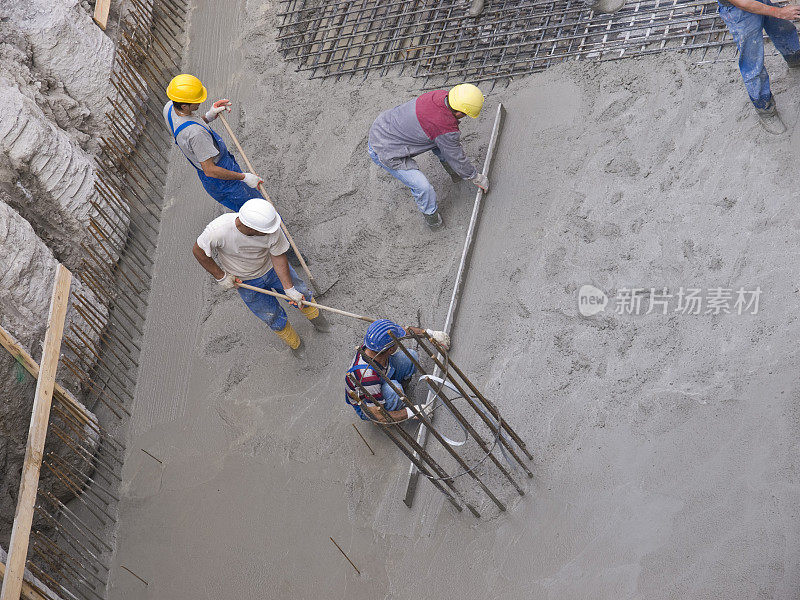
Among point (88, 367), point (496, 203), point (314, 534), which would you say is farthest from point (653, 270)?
point (88, 367)

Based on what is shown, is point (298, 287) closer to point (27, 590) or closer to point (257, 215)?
point (257, 215)

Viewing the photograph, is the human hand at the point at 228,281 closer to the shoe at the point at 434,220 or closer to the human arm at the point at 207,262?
the human arm at the point at 207,262

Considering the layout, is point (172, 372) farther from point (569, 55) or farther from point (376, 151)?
point (569, 55)

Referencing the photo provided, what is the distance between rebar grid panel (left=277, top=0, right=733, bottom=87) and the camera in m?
5.98

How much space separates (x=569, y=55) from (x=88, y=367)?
4.16 meters

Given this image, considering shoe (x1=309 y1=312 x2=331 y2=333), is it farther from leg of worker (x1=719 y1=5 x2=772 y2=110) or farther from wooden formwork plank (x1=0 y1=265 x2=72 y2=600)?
leg of worker (x1=719 y1=5 x2=772 y2=110)

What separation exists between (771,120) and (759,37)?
1.73ft

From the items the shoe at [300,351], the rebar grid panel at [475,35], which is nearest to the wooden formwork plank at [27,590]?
the shoe at [300,351]

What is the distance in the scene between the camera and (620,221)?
534cm

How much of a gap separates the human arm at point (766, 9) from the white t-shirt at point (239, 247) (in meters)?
2.95

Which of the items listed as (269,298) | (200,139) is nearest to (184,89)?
(200,139)

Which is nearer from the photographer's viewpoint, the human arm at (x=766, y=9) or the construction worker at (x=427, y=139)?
the human arm at (x=766, y=9)

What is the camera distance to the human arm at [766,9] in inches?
187

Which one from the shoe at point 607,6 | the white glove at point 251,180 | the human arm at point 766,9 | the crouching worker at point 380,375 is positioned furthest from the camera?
the shoe at point 607,6
